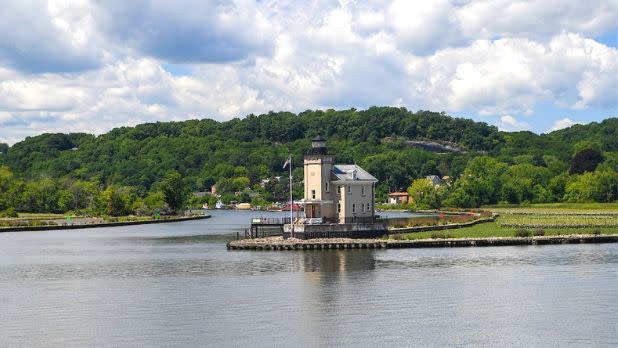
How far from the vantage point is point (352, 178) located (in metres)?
85.4

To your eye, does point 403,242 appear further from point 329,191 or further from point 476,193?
point 476,193

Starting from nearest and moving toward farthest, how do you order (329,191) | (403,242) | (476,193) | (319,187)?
(403,242) → (319,187) → (329,191) → (476,193)

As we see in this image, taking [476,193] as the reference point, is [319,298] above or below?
below

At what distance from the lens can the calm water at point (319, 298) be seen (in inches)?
1555

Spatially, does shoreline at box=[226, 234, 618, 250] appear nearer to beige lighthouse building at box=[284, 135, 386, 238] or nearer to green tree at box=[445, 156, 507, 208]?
beige lighthouse building at box=[284, 135, 386, 238]

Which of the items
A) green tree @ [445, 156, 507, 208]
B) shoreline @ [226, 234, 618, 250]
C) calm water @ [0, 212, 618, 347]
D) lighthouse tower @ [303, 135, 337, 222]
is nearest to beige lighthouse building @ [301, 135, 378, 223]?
lighthouse tower @ [303, 135, 337, 222]

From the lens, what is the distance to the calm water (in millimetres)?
39500

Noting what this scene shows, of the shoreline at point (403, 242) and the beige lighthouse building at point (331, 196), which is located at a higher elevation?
the beige lighthouse building at point (331, 196)

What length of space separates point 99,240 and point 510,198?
97896mm

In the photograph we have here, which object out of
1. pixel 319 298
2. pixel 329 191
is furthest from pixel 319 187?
pixel 319 298

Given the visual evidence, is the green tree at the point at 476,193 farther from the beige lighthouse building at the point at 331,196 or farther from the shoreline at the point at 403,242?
the shoreline at the point at 403,242

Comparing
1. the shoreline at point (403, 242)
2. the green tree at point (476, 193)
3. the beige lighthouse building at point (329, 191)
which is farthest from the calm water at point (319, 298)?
the green tree at point (476, 193)

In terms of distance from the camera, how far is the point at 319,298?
163ft

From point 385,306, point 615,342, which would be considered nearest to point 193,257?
point 385,306
